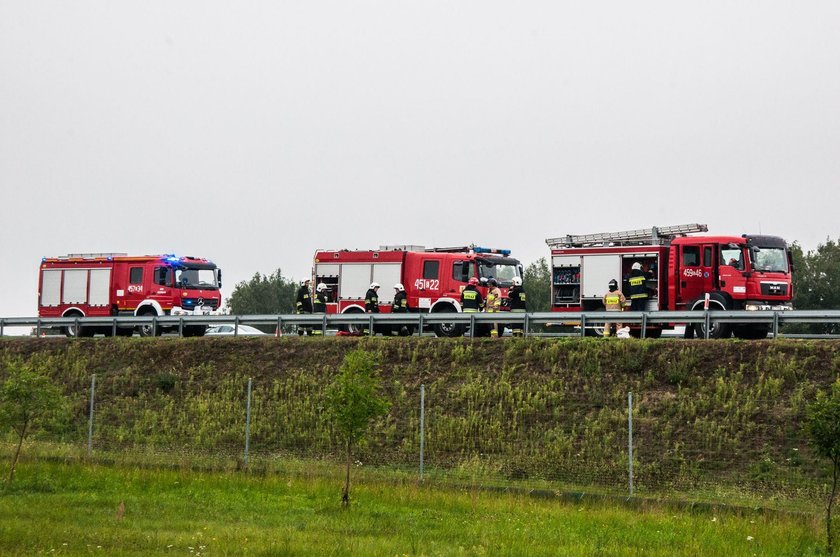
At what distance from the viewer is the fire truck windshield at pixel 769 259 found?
31.5m

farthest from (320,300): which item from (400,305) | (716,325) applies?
(716,325)

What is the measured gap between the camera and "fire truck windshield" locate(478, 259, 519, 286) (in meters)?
36.9

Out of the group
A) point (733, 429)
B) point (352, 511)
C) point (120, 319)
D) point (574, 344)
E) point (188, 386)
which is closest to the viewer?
point (352, 511)

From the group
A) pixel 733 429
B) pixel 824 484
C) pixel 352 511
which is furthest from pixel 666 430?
pixel 352 511

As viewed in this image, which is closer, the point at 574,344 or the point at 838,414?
the point at 838,414

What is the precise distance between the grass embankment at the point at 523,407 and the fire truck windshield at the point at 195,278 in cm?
819

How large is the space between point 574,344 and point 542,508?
9885 millimetres

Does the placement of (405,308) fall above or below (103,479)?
above

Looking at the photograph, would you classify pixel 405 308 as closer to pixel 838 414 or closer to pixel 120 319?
pixel 120 319

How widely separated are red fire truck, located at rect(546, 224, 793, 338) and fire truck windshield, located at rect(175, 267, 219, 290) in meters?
12.6

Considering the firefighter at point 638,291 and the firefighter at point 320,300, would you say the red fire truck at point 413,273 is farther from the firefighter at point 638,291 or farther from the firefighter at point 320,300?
the firefighter at point 638,291

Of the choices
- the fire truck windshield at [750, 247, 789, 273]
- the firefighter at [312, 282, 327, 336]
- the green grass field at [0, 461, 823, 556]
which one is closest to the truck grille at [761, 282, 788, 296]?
the fire truck windshield at [750, 247, 789, 273]

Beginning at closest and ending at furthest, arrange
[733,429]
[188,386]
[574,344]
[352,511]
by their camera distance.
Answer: [352,511] → [733,429] → [574,344] → [188,386]

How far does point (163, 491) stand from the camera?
20344 mm
